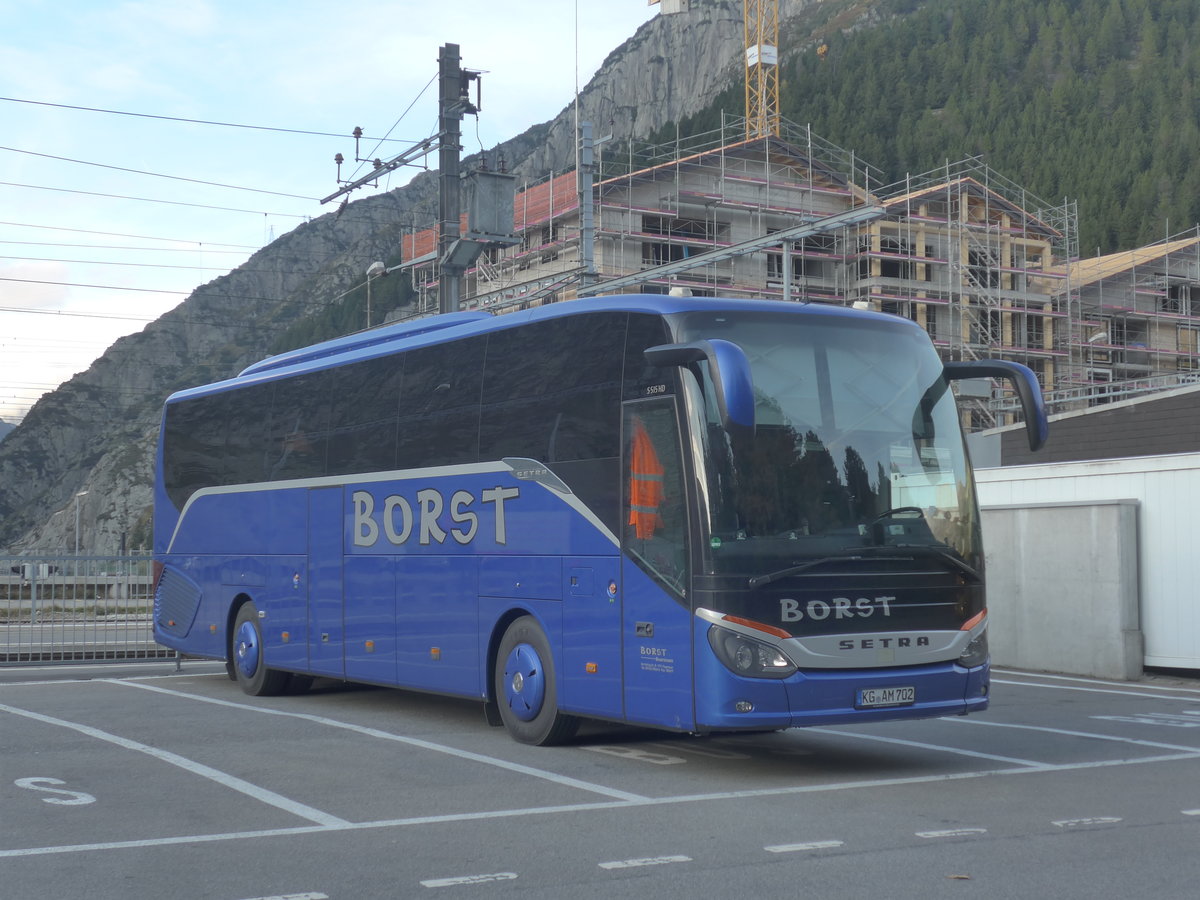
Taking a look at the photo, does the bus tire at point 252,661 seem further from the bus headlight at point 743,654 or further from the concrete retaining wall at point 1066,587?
the concrete retaining wall at point 1066,587

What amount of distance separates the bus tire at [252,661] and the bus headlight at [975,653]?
27.1ft

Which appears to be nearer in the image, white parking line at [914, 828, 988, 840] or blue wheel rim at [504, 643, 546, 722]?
white parking line at [914, 828, 988, 840]

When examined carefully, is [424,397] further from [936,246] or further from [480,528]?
[936,246]

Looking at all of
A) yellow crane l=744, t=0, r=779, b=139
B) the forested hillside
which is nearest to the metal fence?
yellow crane l=744, t=0, r=779, b=139

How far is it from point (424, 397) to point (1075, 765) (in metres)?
6.32

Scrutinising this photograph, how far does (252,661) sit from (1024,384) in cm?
924

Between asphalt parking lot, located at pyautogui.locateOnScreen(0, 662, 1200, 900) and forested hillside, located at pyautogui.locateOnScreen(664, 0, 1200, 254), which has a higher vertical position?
forested hillside, located at pyautogui.locateOnScreen(664, 0, 1200, 254)

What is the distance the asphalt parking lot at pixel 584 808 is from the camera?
6.78 meters

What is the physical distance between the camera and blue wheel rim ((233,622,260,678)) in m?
16.1

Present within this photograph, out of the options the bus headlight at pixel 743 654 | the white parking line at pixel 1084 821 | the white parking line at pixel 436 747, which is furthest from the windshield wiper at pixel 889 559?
the white parking line at pixel 1084 821

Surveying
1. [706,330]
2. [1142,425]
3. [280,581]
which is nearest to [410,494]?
[280,581]

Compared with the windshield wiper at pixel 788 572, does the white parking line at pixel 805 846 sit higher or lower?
lower

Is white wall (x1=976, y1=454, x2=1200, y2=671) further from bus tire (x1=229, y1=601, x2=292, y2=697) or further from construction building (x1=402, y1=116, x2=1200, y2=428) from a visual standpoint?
construction building (x1=402, y1=116, x2=1200, y2=428)

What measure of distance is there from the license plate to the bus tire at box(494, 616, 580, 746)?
Result: 8.12 feet
